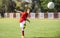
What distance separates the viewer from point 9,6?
1989 inches

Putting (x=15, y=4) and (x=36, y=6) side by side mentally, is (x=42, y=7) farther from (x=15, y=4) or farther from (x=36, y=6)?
(x=15, y=4)

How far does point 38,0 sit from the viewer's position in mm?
48656

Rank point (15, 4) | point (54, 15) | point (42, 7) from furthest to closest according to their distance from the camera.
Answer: point (15, 4) < point (42, 7) < point (54, 15)

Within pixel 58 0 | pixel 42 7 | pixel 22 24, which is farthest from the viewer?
pixel 42 7

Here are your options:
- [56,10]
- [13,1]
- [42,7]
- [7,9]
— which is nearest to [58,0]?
[56,10]

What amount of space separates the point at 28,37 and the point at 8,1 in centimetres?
4185

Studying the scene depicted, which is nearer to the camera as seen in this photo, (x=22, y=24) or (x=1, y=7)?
(x=22, y=24)

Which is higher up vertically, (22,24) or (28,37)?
(22,24)

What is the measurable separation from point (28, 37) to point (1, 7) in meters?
38.8

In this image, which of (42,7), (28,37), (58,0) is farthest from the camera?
(42,7)

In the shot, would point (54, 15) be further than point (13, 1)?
No

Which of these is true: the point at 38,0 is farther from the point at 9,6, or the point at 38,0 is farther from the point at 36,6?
the point at 9,6

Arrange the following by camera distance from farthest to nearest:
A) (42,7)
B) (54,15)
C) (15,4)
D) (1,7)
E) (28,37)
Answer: (15,4) → (1,7) → (42,7) → (54,15) → (28,37)

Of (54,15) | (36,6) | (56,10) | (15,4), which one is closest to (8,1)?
(15,4)
